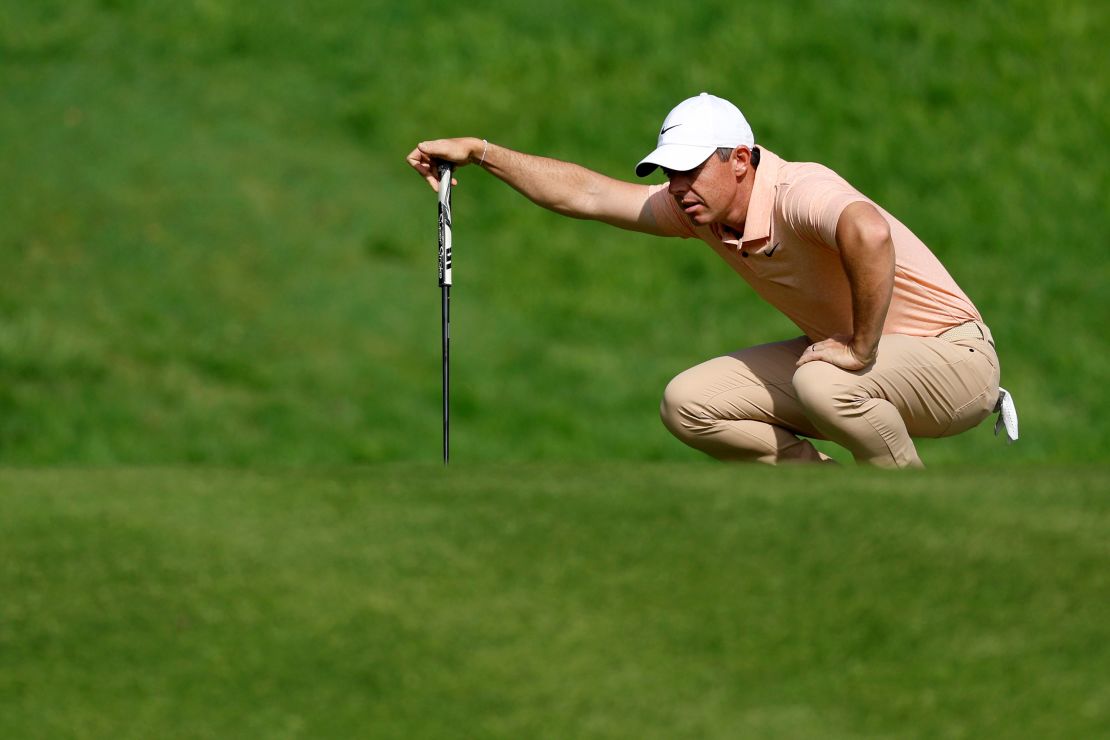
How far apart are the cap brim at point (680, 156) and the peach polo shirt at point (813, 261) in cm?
22

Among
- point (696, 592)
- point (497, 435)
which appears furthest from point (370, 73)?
point (696, 592)

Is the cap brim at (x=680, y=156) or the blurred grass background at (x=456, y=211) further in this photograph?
the blurred grass background at (x=456, y=211)

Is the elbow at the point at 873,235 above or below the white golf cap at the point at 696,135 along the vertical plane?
below

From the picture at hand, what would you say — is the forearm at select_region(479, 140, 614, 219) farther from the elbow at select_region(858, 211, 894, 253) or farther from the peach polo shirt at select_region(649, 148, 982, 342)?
the elbow at select_region(858, 211, 894, 253)

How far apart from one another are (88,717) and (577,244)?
35.3 feet

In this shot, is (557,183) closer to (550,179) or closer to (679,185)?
(550,179)

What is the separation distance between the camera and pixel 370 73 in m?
15.5

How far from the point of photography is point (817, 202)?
555 cm

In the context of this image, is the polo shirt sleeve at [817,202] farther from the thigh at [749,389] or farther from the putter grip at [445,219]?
the putter grip at [445,219]

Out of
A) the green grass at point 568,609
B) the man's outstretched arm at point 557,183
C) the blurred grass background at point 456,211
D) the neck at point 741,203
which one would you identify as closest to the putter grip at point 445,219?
the man's outstretched arm at point 557,183

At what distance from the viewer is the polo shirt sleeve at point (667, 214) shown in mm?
6242

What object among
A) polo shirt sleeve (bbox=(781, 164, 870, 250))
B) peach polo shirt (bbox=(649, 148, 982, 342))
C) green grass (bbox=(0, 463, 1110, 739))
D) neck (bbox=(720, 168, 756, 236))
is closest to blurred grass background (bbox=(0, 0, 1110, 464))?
peach polo shirt (bbox=(649, 148, 982, 342))

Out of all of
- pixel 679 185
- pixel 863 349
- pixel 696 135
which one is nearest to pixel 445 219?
pixel 679 185

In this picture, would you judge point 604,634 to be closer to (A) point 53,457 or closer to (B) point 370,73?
(A) point 53,457
